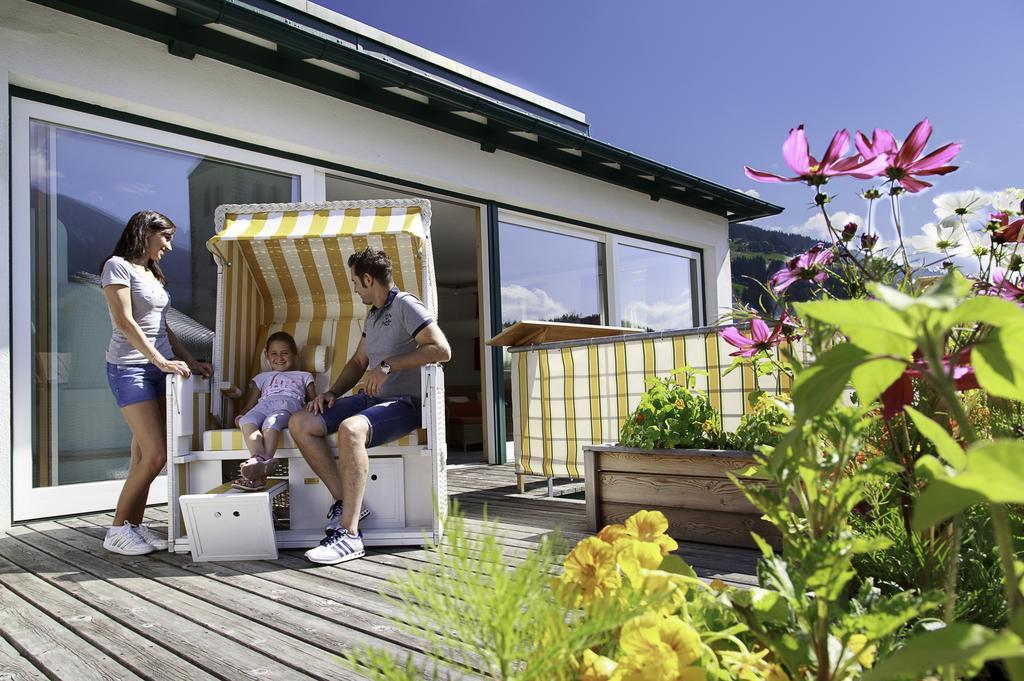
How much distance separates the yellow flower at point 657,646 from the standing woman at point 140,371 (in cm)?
327

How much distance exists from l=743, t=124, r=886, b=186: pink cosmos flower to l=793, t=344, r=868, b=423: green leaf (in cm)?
39

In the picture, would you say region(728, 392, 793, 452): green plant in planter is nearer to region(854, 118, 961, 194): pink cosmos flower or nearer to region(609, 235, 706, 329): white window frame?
region(854, 118, 961, 194): pink cosmos flower

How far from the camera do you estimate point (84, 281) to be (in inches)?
172

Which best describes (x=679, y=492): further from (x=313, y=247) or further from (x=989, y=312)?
(x=989, y=312)

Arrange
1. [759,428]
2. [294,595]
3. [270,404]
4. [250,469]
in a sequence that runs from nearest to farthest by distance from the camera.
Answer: [294,595], [759,428], [250,469], [270,404]

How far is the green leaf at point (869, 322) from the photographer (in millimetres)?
298

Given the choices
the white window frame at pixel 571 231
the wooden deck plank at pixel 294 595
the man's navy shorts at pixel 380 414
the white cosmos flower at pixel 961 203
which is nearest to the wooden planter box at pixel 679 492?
the man's navy shorts at pixel 380 414

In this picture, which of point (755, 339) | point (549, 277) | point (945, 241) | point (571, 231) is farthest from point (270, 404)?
point (571, 231)

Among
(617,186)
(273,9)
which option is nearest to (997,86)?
(617,186)

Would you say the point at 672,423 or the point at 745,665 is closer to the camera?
the point at 745,665

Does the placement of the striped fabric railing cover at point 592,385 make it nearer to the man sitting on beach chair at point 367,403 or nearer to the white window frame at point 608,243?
the man sitting on beach chair at point 367,403

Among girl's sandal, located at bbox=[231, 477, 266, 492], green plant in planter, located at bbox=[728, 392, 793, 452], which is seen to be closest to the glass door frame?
girl's sandal, located at bbox=[231, 477, 266, 492]

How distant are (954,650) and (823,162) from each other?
54 centimetres

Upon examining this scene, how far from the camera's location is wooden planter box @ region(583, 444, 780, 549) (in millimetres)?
2980
